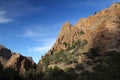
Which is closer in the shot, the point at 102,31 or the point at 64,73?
the point at 64,73

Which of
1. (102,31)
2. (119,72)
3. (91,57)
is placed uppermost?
(102,31)

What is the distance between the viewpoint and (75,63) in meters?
179

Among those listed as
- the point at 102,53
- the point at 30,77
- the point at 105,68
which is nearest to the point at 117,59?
the point at 105,68

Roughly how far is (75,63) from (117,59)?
32.4 meters

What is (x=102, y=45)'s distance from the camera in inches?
7283

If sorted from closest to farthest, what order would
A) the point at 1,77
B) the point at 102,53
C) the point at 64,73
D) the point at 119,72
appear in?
the point at 119,72, the point at 1,77, the point at 64,73, the point at 102,53

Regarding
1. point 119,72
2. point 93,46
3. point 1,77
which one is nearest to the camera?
point 119,72

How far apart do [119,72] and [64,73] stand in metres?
34.1

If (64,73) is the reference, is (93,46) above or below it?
above

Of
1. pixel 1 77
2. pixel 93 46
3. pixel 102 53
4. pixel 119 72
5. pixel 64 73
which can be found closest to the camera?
pixel 119 72

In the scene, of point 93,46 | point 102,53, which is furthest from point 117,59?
point 93,46

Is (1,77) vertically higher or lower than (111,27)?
lower

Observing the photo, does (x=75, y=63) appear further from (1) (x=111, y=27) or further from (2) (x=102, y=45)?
(1) (x=111, y=27)

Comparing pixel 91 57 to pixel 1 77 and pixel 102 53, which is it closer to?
pixel 102 53
